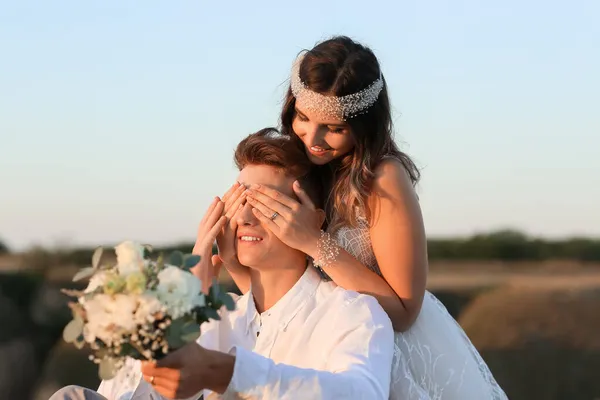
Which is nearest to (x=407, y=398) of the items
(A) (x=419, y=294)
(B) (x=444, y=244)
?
(A) (x=419, y=294)

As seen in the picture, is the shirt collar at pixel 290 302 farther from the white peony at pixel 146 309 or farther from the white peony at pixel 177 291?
the white peony at pixel 146 309

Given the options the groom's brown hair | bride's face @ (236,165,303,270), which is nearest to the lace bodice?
the groom's brown hair

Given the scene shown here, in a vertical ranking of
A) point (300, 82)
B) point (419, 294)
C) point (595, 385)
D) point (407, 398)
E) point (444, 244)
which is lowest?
point (595, 385)

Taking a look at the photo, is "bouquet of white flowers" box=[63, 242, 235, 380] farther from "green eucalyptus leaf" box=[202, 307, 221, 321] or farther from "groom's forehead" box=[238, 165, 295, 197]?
"groom's forehead" box=[238, 165, 295, 197]

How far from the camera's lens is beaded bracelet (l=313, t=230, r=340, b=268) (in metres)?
4.42

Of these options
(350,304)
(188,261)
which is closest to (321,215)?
(350,304)

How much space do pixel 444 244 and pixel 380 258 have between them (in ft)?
38.4

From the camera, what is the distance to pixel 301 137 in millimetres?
4797

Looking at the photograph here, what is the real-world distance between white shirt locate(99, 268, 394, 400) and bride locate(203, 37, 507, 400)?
204 millimetres

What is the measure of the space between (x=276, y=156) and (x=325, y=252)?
20.5 inches

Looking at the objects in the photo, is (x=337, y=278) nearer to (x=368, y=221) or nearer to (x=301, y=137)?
(x=368, y=221)

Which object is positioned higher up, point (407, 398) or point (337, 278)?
point (337, 278)

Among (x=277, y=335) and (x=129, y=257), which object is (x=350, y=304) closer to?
(x=277, y=335)

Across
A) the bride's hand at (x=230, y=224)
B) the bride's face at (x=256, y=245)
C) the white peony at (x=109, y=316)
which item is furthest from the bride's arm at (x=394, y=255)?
the white peony at (x=109, y=316)
